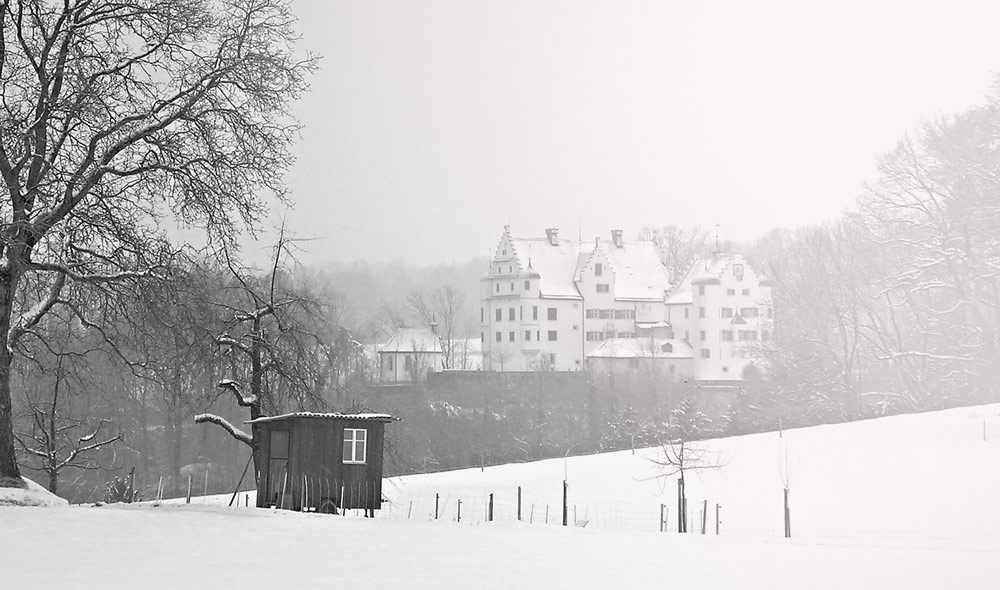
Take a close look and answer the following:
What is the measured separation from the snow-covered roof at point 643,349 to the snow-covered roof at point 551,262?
19.8 ft

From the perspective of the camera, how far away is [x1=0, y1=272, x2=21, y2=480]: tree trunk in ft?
63.0

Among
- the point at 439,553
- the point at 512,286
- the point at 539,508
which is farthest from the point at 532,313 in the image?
the point at 439,553

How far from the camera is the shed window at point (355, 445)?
23734 mm

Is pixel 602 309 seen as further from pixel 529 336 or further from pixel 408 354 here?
pixel 408 354

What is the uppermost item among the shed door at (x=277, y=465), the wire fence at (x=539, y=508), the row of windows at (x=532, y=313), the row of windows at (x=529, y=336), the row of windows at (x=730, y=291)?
the row of windows at (x=730, y=291)

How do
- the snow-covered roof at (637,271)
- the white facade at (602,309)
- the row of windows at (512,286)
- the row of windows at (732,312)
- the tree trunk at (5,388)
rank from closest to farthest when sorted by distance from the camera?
the tree trunk at (5,388) → the white facade at (602,309) → the row of windows at (732,312) → the row of windows at (512,286) → the snow-covered roof at (637,271)

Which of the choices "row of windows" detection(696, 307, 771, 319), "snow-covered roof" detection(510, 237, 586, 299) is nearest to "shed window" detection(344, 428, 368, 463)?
"snow-covered roof" detection(510, 237, 586, 299)

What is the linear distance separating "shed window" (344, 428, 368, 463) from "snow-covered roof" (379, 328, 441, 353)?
2737 inches

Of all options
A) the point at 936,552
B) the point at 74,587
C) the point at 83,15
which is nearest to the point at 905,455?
the point at 936,552

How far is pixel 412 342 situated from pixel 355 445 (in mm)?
71993

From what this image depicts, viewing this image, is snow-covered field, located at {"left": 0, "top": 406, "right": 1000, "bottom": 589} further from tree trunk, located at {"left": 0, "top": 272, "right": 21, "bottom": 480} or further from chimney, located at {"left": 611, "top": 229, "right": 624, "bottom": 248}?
chimney, located at {"left": 611, "top": 229, "right": 624, "bottom": 248}

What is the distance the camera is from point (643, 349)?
9075cm

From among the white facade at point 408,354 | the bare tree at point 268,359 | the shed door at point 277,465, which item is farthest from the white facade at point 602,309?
the shed door at point 277,465

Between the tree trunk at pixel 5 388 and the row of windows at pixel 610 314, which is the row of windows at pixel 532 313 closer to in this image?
the row of windows at pixel 610 314
